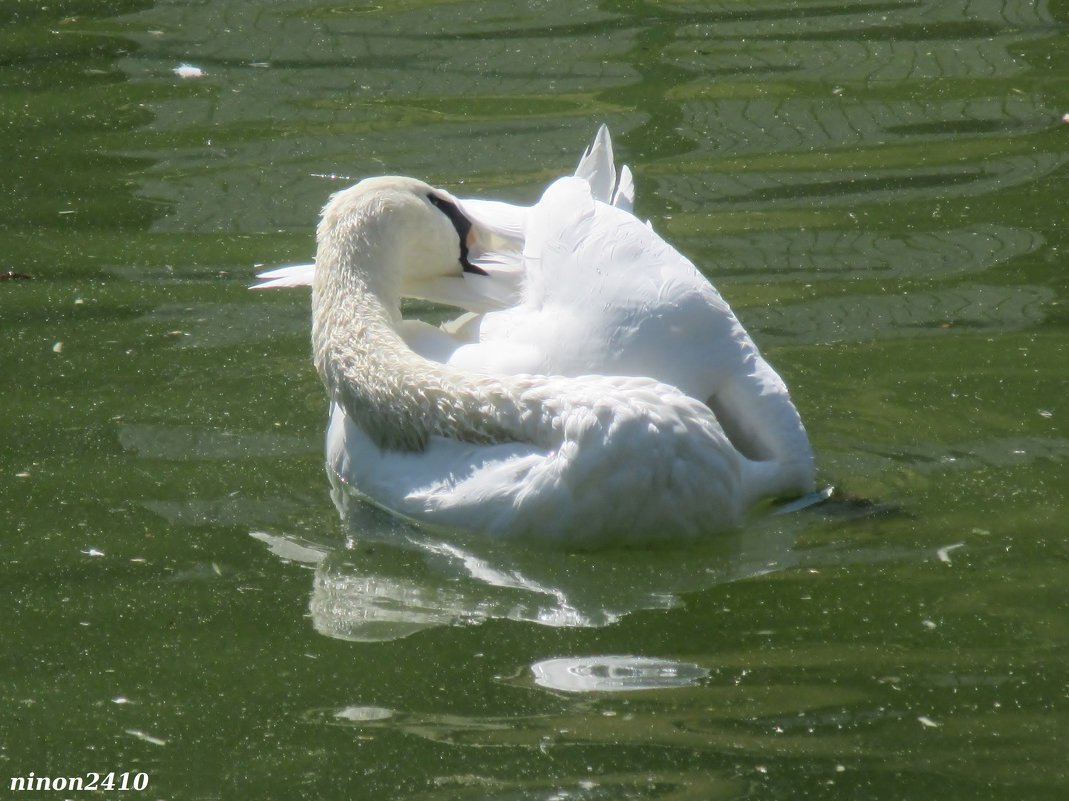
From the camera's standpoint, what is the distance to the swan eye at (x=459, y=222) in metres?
5.97

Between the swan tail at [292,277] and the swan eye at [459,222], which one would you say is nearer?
the swan eye at [459,222]

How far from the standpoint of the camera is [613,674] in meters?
4.30

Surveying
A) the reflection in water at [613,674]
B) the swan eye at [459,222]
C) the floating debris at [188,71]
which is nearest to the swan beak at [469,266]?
the swan eye at [459,222]

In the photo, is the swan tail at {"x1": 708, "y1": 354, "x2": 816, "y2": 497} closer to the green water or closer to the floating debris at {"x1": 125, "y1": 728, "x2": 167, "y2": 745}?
the green water

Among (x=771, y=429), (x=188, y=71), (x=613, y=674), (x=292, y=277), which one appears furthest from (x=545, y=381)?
(x=188, y=71)

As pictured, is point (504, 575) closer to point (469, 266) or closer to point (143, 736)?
point (143, 736)

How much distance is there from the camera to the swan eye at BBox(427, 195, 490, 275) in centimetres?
597

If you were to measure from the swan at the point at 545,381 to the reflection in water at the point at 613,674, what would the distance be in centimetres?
58

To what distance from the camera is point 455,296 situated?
6012mm

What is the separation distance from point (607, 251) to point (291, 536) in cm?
133

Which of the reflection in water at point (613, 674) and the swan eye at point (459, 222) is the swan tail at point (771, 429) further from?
the swan eye at point (459, 222)

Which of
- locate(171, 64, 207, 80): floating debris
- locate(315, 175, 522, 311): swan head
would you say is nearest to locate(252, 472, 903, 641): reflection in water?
locate(315, 175, 522, 311): swan head

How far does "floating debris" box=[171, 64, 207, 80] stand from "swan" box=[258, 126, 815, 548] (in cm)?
445

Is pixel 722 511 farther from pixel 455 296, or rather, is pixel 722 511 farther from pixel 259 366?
pixel 259 366
